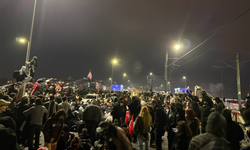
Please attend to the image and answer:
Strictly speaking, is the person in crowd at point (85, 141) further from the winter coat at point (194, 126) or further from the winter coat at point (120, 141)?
the winter coat at point (194, 126)

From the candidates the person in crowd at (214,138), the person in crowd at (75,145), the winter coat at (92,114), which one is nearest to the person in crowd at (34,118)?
the winter coat at (92,114)

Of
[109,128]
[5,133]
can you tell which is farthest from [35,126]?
[109,128]

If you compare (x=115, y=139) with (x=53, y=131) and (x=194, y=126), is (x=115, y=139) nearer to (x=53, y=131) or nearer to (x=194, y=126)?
(x=53, y=131)

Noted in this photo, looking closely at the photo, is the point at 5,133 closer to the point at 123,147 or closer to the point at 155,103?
the point at 123,147

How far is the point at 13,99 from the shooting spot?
608 centimetres

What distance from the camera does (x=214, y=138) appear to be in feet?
7.31

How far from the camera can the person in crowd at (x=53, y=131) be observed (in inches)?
144

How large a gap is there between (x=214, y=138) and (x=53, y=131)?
3658mm

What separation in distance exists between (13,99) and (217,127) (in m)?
7.43

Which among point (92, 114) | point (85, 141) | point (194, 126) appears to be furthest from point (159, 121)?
point (85, 141)

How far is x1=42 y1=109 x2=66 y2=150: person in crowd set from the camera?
3.66 meters

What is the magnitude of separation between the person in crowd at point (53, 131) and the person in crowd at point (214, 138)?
3193 millimetres

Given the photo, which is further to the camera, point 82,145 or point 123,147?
point 82,145

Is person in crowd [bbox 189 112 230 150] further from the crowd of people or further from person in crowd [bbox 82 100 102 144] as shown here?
person in crowd [bbox 82 100 102 144]
